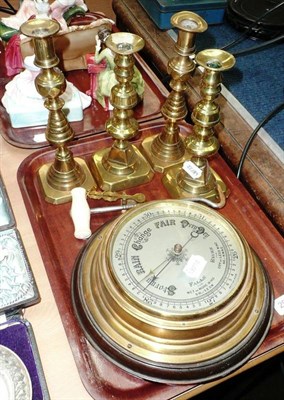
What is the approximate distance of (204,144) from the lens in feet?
2.53

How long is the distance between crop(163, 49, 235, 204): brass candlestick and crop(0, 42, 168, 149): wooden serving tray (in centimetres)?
19

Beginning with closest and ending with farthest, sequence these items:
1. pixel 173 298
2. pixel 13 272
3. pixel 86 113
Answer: pixel 173 298 → pixel 13 272 → pixel 86 113

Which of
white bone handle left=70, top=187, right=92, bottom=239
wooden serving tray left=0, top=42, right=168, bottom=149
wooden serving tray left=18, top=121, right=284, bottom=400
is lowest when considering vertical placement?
wooden serving tray left=18, top=121, right=284, bottom=400

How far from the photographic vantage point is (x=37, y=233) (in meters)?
0.76

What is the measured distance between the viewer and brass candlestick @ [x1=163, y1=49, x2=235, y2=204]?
682 mm

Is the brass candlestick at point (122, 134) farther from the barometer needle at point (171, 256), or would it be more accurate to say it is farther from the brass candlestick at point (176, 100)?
the barometer needle at point (171, 256)

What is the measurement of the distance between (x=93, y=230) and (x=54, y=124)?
19 cm

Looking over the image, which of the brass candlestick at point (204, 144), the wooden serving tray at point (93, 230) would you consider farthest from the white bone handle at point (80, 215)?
the brass candlestick at point (204, 144)

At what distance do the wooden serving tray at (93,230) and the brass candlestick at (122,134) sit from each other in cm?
3

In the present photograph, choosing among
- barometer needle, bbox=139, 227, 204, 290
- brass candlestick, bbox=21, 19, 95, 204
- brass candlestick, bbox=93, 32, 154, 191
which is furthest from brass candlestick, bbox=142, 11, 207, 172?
barometer needle, bbox=139, 227, 204, 290

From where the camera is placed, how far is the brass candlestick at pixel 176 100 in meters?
0.72

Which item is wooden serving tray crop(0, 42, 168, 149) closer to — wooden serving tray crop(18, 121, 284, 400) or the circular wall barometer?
wooden serving tray crop(18, 121, 284, 400)

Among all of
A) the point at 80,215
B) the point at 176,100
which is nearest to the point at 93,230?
the point at 80,215

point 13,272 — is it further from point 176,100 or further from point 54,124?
point 176,100
